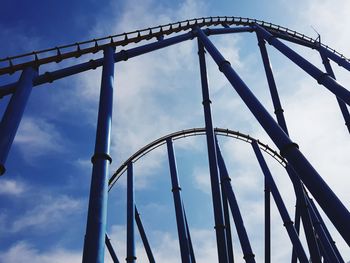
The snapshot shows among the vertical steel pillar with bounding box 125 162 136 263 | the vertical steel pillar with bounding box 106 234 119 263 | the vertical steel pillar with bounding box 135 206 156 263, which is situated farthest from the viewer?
the vertical steel pillar with bounding box 106 234 119 263

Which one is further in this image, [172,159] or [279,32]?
[279,32]

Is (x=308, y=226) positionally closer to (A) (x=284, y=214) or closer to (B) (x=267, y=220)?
(A) (x=284, y=214)

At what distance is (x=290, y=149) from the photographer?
4.02 m

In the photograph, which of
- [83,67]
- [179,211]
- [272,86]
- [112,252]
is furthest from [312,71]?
[112,252]

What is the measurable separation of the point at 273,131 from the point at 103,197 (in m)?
2.51

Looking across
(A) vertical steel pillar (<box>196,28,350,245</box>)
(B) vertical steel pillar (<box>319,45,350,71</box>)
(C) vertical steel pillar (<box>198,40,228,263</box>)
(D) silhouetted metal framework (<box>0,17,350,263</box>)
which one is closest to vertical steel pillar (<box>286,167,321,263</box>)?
(D) silhouetted metal framework (<box>0,17,350,263</box>)

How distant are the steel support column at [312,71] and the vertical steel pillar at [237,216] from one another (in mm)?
3661

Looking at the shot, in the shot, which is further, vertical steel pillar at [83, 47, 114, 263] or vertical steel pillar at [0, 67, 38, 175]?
vertical steel pillar at [0, 67, 38, 175]

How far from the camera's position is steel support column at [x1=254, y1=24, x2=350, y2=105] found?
695 cm

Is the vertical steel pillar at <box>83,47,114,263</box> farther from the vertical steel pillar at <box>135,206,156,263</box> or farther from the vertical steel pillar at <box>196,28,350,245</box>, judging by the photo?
the vertical steel pillar at <box>135,206,156,263</box>

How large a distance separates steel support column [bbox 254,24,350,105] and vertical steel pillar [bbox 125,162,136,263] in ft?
21.5

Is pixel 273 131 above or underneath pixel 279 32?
underneath

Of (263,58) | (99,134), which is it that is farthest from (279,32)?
(99,134)

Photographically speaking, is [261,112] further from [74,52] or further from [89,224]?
[74,52]
